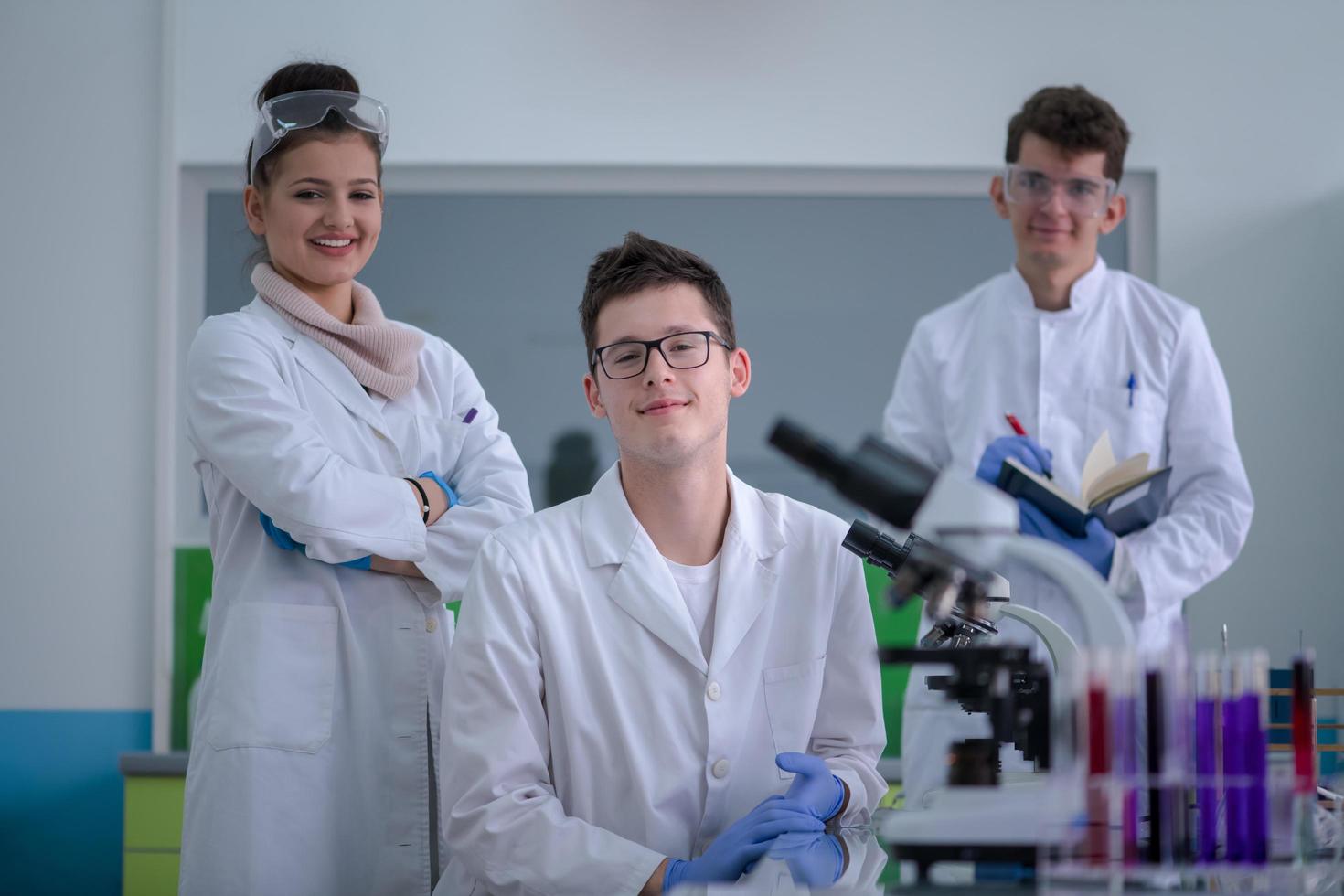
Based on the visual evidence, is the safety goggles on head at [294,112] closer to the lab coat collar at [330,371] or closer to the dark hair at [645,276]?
the lab coat collar at [330,371]

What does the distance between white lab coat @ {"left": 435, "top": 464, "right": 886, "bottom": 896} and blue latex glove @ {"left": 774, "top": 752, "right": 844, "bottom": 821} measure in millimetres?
104

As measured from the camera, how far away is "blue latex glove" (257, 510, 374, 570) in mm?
1758

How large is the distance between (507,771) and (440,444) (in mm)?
705

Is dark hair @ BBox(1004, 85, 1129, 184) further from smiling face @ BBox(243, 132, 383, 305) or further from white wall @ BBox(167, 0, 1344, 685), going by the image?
smiling face @ BBox(243, 132, 383, 305)

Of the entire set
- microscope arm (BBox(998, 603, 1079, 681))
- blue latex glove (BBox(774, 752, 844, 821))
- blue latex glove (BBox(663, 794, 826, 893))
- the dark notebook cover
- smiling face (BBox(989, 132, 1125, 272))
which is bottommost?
blue latex glove (BBox(663, 794, 826, 893))

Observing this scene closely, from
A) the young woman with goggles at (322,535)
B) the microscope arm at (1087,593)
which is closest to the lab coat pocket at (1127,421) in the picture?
the young woman with goggles at (322,535)

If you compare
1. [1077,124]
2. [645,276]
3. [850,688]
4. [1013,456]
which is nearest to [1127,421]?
[1013,456]

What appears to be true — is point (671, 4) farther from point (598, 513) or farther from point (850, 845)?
point (850, 845)

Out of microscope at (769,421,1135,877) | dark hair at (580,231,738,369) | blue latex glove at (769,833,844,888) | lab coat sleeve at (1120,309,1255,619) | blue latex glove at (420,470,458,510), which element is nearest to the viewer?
microscope at (769,421,1135,877)

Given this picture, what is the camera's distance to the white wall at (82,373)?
3.33 metres

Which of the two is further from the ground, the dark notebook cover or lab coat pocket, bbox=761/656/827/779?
the dark notebook cover

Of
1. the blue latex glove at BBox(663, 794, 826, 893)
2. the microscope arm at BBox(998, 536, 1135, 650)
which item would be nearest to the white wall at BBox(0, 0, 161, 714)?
the blue latex glove at BBox(663, 794, 826, 893)

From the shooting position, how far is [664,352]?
159 cm

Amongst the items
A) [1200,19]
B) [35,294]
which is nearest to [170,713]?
[35,294]
